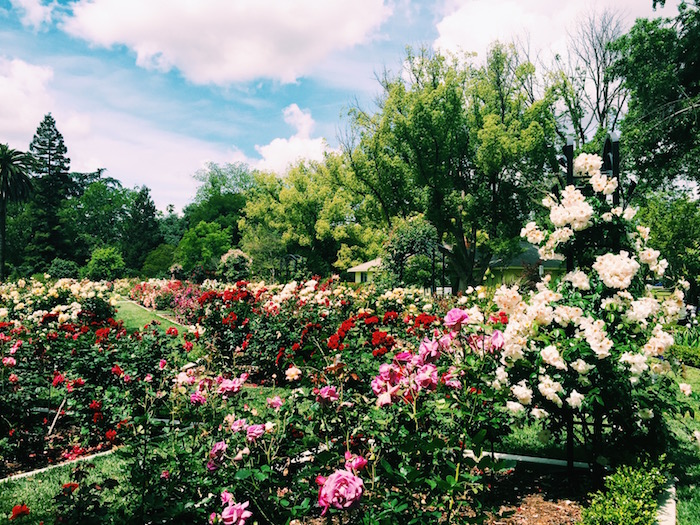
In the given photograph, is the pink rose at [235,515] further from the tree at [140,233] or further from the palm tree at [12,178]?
the tree at [140,233]

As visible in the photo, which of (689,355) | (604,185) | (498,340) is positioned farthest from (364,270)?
(498,340)

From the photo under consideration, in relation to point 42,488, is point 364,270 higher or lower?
higher

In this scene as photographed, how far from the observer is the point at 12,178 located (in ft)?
124

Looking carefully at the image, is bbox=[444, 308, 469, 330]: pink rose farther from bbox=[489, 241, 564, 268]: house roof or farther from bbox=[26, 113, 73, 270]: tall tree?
bbox=[26, 113, 73, 270]: tall tree

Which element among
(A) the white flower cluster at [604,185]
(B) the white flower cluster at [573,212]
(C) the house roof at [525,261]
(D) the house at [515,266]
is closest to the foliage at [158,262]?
(D) the house at [515,266]

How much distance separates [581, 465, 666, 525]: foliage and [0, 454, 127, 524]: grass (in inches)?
109

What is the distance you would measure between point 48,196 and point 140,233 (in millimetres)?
8943

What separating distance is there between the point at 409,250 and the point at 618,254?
43.5 ft

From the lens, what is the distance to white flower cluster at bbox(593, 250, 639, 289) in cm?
307

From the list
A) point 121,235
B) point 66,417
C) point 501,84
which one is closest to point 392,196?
point 501,84

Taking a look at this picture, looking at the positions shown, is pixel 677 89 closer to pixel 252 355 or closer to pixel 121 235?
pixel 252 355

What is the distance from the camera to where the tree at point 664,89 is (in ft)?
56.6

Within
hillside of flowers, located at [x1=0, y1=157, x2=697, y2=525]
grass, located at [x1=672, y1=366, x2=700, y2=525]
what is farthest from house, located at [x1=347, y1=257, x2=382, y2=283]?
hillside of flowers, located at [x1=0, y1=157, x2=697, y2=525]

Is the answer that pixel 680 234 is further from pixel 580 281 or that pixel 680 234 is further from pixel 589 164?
pixel 580 281
